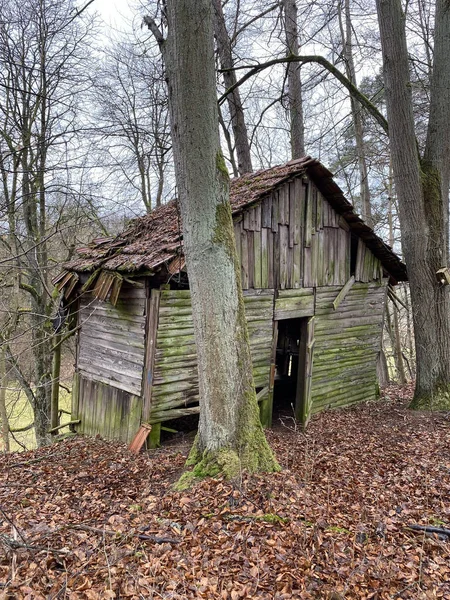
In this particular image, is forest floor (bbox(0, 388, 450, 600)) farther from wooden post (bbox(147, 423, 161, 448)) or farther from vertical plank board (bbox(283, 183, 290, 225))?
vertical plank board (bbox(283, 183, 290, 225))

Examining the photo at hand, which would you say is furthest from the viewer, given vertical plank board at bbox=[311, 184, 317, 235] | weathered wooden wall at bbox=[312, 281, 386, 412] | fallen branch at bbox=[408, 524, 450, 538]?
weathered wooden wall at bbox=[312, 281, 386, 412]

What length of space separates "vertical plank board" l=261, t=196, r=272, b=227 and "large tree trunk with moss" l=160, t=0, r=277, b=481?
312 centimetres

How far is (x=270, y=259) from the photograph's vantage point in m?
7.89

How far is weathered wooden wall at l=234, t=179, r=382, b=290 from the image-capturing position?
7500 mm

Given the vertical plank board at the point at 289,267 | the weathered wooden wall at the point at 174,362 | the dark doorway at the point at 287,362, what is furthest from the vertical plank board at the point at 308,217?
the weathered wooden wall at the point at 174,362

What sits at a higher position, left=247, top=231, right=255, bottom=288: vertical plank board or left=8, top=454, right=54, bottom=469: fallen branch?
left=247, top=231, right=255, bottom=288: vertical plank board

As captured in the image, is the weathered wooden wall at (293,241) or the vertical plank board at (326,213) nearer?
the weathered wooden wall at (293,241)

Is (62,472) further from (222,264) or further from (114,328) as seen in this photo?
(222,264)

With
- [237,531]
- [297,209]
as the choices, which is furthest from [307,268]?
[237,531]

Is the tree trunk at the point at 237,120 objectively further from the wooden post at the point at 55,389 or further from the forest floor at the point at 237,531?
the forest floor at the point at 237,531

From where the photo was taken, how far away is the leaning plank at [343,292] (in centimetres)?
921

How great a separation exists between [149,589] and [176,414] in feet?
13.8

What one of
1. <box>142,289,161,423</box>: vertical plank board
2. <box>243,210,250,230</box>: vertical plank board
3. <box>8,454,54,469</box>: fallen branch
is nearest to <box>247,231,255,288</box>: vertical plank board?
<box>243,210,250,230</box>: vertical plank board

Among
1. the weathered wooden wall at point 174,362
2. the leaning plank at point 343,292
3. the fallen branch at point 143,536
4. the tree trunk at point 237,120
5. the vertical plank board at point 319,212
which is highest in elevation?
the tree trunk at point 237,120
